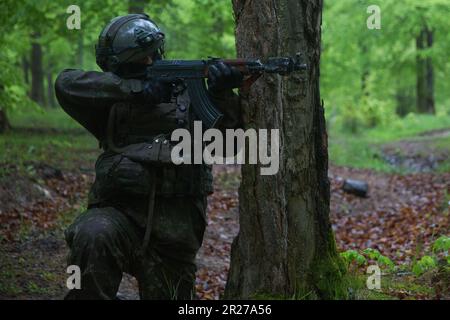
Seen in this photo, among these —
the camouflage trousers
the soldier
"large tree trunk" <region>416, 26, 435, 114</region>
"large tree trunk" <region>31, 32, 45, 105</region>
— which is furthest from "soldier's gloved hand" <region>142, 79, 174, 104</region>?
"large tree trunk" <region>416, 26, 435, 114</region>

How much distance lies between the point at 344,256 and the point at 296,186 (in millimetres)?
1129

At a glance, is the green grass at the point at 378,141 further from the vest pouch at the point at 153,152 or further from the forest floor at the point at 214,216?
the vest pouch at the point at 153,152

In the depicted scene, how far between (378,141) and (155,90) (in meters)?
16.8

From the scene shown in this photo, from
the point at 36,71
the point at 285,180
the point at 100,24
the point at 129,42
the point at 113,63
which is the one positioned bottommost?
the point at 285,180

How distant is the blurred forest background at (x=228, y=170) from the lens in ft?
23.0

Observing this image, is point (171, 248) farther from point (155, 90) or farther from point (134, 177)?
point (155, 90)

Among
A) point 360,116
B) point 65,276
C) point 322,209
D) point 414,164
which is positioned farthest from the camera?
point 360,116

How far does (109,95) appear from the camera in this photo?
417 centimetres

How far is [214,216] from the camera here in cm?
923

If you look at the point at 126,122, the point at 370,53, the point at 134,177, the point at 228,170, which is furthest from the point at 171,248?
the point at 370,53

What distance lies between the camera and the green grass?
15453mm

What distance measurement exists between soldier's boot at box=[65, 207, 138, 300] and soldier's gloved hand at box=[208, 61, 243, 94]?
1.17m

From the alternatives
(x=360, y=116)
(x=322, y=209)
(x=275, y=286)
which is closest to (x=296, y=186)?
(x=322, y=209)

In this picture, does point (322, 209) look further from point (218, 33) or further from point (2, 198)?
point (218, 33)
